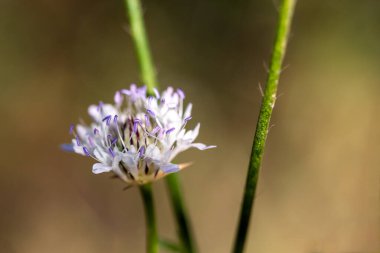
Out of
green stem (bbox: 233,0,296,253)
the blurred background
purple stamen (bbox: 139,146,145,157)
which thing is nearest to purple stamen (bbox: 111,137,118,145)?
purple stamen (bbox: 139,146,145,157)

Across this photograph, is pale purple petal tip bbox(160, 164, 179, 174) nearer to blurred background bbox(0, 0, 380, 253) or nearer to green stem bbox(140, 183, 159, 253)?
green stem bbox(140, 183, 159, 253)

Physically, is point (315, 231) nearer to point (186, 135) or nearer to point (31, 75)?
point (186, 135)

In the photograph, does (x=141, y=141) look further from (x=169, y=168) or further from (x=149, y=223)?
(x=149, y=223)

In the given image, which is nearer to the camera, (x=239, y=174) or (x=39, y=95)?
(x=239, y=174)

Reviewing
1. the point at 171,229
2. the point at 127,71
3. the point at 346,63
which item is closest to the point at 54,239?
the point at 171,229

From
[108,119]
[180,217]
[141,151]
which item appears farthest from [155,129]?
[180,217]
